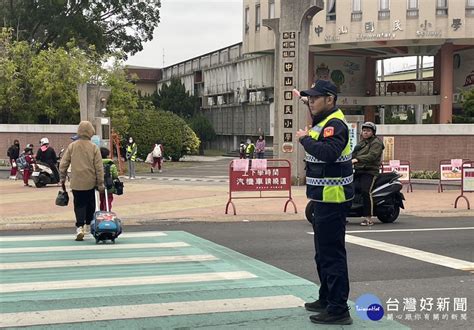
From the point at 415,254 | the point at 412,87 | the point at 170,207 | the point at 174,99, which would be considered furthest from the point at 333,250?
the point at 174,99

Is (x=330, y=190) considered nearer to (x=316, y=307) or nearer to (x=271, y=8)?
(x=316, y=307)

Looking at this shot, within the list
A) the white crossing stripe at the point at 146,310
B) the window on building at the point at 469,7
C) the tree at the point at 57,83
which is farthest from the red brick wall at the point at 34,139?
the window on building at the point at 469,7

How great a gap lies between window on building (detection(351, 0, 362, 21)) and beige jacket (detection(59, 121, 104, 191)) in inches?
1334

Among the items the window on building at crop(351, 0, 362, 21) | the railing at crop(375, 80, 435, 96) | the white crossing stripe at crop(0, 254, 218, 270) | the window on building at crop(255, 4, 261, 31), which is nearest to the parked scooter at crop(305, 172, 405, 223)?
the white crossing stripe at crop(0, 254, 218, 270)

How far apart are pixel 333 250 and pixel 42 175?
16.4 metres

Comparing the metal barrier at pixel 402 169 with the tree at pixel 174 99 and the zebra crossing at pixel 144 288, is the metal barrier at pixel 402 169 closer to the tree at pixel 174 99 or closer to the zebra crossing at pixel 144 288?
the zebra crossing at pixel 144 288

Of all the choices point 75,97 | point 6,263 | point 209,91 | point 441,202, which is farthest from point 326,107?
point 209,91

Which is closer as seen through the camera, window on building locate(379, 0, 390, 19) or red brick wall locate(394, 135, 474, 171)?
red brick wall locate(394, 135, 474, 171)

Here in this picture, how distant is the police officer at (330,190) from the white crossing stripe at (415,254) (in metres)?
3.13

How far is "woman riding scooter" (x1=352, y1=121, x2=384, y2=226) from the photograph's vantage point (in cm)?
1094

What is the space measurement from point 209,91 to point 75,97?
33016mm

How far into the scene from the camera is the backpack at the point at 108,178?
9775 millimetres

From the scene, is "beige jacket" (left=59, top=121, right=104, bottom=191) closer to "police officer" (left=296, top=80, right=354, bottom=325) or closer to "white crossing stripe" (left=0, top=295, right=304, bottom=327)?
"white crossing stripe" (left=0, top=295, right=304, bottom=327)

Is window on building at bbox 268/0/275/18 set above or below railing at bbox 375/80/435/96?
above
